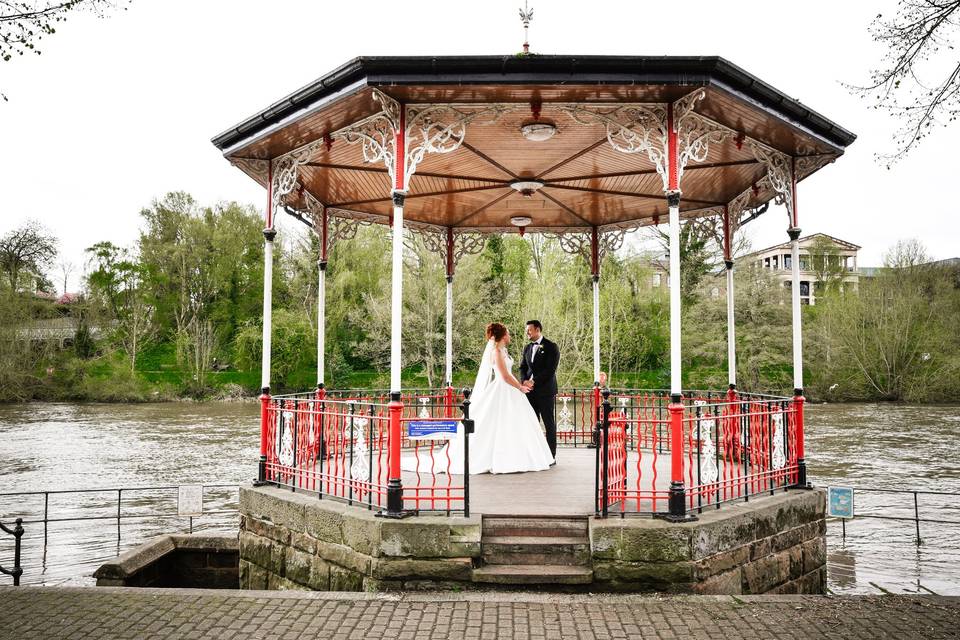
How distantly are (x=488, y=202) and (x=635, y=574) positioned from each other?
276 inches

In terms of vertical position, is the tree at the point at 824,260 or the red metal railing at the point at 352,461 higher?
the tree at the point at 824,260

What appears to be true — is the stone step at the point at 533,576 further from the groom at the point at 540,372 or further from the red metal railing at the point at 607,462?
the groom at the point at 540,372

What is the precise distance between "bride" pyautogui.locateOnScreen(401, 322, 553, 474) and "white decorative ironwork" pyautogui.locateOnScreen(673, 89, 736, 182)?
9.32 ft

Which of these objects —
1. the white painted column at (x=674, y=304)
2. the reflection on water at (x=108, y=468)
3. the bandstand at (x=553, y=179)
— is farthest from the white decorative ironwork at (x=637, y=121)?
the reflection on water at (x=108, y=468)

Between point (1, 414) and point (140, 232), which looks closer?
point (1, 414)

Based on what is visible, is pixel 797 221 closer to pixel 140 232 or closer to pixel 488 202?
pixel 488 202

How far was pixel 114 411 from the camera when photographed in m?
35.5

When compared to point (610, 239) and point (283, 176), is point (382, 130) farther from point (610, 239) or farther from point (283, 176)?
point (610, 239)

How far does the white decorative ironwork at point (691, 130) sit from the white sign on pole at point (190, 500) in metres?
7.46

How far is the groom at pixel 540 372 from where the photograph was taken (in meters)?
8.25

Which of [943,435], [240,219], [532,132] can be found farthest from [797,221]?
[240,219]

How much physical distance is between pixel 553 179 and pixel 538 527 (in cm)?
574

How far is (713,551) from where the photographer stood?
5.62 m

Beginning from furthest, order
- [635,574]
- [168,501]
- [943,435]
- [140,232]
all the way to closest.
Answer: [140,232] < [943,435] < [168,501] < [635,574]
